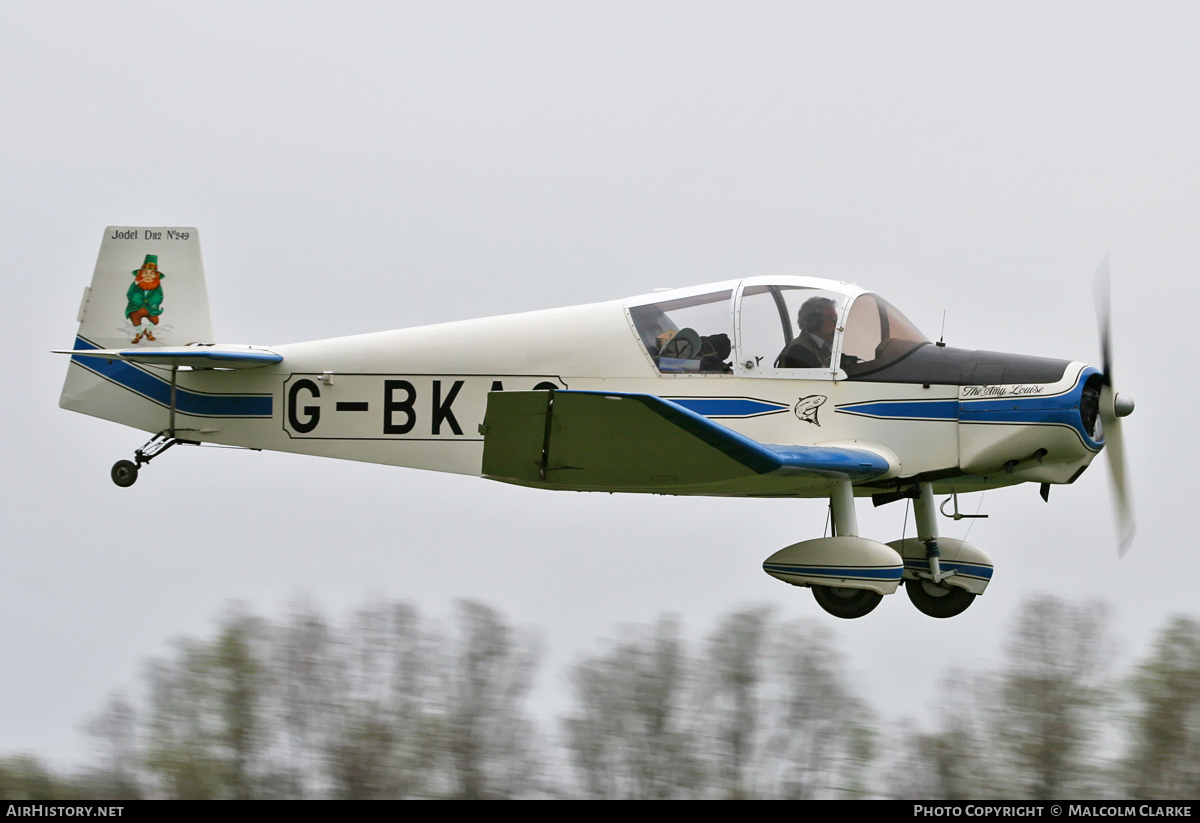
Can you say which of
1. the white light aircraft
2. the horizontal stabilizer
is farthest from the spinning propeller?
the horizontal stabilizer

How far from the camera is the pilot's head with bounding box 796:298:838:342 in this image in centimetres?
1000

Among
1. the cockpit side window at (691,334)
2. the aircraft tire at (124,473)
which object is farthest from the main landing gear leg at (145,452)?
the cockpit side window at (691,334)

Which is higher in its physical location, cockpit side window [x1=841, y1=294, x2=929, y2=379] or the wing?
cockpit side window [x1=841, y1=294, x2=929, y2=379]

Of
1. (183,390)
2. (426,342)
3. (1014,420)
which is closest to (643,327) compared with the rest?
(426,342)

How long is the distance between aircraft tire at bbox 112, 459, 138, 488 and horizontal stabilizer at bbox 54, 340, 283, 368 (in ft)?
2.98

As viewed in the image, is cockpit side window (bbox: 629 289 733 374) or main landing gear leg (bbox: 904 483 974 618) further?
main landing gear leg (bbox: 904 483 974 618)

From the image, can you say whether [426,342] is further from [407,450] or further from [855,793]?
[855,793]

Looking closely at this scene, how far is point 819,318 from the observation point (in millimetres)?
10016

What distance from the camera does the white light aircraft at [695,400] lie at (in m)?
9.33

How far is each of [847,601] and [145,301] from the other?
657 cm

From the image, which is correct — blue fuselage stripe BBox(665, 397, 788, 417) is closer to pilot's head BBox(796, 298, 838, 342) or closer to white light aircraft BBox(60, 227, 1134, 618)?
white light aircraft BBox(60, 227, 1134, 618)

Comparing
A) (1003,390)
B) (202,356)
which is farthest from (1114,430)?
(202,356)

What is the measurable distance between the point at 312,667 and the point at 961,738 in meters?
7.29

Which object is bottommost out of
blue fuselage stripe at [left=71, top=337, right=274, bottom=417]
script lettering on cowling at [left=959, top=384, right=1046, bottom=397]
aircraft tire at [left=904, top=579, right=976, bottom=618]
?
aircraft tire at [left=904, top=579, right=976, bottom=618]
